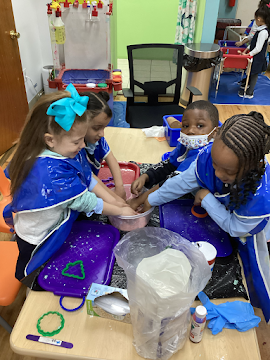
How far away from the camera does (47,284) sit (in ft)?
3.08

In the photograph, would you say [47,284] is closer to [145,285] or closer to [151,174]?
[145,285]

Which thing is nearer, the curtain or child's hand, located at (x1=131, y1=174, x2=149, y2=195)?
child's hand, located at (x1=131, y1=174, x2=149, y2=195)

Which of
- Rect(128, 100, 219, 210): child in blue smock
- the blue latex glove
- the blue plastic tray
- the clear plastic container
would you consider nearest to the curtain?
the blue plastic tray

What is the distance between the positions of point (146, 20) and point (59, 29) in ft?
10.8

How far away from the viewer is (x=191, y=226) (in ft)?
3.75

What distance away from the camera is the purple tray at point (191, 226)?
1082 millimetres

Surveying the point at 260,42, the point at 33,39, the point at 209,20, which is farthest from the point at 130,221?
the point at 260,42

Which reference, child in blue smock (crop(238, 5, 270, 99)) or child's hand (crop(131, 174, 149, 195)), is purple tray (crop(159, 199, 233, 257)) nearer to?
child's hand (crop(131, 174, 149, 195))

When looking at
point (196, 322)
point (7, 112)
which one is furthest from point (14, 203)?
point (7, 112)

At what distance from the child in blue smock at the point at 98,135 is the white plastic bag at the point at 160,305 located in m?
0.52

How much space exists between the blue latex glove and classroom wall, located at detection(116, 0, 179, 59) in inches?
213

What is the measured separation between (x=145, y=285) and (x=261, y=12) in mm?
4287

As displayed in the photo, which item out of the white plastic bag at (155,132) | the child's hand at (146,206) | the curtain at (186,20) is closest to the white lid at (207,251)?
the child's hand at (146,206)

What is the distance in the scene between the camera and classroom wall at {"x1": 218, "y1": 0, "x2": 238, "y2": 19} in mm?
6132
